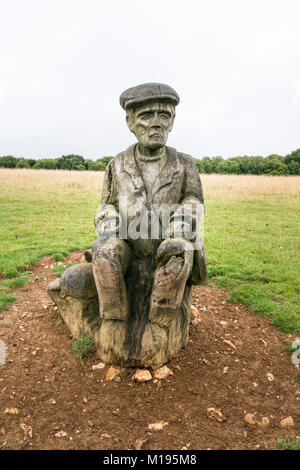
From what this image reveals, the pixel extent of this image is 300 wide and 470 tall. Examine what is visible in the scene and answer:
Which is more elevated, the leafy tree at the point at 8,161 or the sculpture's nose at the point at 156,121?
the leafy tree at the point at 8,161

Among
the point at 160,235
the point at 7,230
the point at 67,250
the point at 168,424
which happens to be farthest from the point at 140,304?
the point at 7,230

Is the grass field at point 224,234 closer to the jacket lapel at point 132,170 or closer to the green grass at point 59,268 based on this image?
the green grass at point 59,268

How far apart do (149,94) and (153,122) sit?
9.4 inches

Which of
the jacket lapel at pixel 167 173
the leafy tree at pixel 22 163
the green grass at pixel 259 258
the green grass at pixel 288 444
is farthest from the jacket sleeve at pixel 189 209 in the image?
the leafy tree at pixel 22 163

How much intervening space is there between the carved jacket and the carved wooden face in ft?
0.84

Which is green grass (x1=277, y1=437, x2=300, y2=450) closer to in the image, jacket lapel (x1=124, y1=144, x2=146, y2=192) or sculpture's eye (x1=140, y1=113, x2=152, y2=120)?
jacket lapel (x1=124, y1=144, x2=146, y2=192)

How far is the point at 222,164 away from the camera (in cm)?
4088

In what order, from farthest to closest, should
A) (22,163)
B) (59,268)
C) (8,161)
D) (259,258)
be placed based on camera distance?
1. (8,161)
2. (22,163)
3. (259,258)
4. (59,268)

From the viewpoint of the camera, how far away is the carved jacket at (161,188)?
10.8 feet

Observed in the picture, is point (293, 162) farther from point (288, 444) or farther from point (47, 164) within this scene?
point (288, 444)

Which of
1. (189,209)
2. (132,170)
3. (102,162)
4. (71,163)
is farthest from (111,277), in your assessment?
(102,162)

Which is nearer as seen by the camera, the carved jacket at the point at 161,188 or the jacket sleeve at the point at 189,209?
the jacket sleeve at the point at 189,209

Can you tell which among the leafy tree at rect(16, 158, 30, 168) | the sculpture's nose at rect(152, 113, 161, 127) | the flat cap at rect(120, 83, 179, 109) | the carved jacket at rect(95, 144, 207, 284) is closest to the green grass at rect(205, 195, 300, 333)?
the carved jacket at rect(95, 144, 207, 284)

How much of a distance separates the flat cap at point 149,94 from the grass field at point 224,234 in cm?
286
